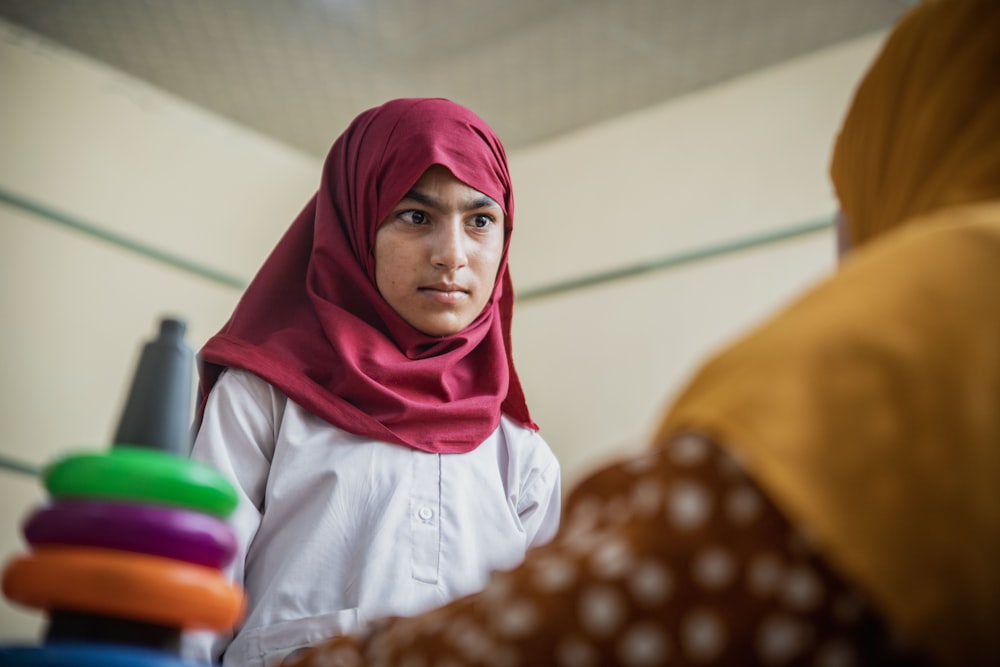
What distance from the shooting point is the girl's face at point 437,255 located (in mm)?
1716

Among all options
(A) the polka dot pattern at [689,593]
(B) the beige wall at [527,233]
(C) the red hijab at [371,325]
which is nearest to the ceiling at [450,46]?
(B) the beige wall at [527,233]

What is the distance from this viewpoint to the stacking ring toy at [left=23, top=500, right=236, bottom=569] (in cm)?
75

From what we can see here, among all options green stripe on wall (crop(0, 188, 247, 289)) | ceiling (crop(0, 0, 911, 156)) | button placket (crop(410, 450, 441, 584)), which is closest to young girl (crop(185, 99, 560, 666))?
button placket (crop(410, 450, 441, 584))

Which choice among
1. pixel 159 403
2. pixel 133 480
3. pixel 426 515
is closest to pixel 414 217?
pixel 426 515

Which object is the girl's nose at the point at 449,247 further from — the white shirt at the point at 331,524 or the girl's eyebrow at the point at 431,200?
the white shirt at the point at 331,524

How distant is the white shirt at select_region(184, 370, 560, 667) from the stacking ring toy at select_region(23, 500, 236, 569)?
64cm

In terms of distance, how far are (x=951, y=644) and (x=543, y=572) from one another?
218 mm

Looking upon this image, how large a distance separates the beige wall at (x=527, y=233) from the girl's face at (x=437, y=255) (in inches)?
71.7

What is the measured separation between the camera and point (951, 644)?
1.82 ft

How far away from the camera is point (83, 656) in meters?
0.71

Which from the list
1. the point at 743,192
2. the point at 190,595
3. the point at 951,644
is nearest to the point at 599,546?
the point at 951,644

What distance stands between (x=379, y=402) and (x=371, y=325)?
0.17m

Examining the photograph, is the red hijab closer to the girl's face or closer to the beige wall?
the girl's face

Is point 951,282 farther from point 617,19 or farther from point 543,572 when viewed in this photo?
point 617,19
